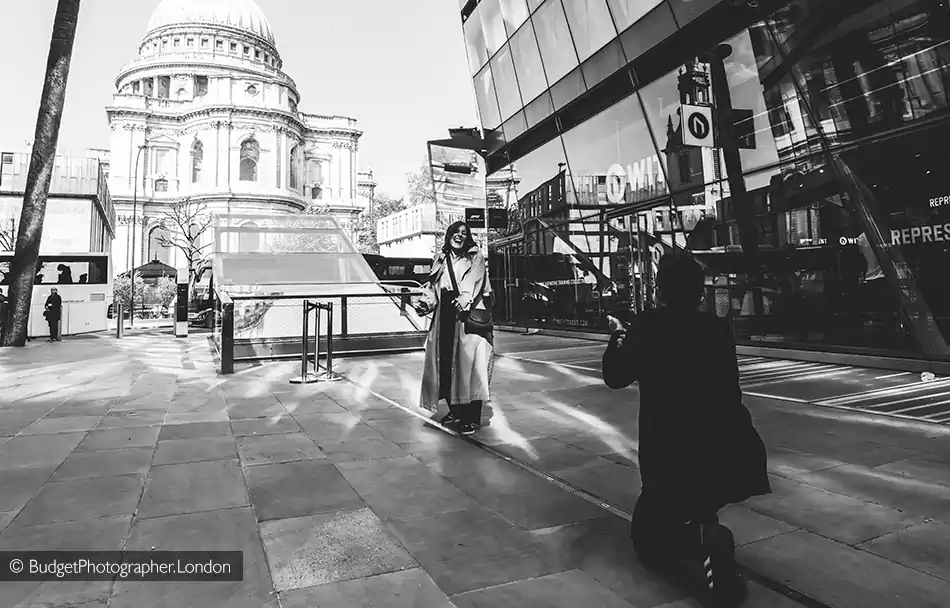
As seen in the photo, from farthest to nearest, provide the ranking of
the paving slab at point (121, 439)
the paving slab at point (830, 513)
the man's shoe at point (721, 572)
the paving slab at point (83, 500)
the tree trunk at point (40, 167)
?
1. the tree trunk at point (40, 167)
2. the paving slab at point (121, 439)
3. the paving slab at point (83, 500)
4. the paving slab at point (830, 513)
5. the man's shoe at point (721, 572)

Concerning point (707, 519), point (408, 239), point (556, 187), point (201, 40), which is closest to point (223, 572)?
point (707, 519)

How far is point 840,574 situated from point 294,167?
76.5 m

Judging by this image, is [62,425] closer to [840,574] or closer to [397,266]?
[840,574]

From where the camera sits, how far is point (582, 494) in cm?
354

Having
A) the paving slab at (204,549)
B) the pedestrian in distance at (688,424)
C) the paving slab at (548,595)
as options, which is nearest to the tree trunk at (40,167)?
the paving slab at (204,549)

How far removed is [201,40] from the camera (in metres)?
84.5

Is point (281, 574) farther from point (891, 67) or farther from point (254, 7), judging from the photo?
point (254, 7)

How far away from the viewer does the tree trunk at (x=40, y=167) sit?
14.7 metres

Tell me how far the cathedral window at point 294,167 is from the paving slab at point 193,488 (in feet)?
238

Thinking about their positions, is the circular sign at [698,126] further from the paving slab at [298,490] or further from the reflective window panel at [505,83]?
the paving slab at [298,490]

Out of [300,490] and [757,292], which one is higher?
[757,292]

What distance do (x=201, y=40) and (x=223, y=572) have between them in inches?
3861

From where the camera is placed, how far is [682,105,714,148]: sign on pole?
12.1 m

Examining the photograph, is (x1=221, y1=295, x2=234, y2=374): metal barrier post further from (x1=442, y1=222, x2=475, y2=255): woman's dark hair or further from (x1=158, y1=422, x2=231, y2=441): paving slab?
(x1=442, y1=222, x2=475, y2=255): woman's dark hair
